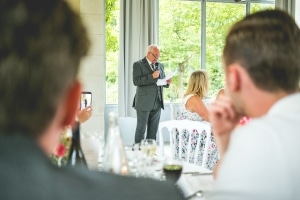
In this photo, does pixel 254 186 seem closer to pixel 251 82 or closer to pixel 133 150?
pixel 251 82

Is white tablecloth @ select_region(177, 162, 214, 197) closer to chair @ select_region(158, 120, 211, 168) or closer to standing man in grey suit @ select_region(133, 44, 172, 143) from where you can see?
chair @ select_region(158, 120, 211, 168)

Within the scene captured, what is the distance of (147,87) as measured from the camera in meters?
5.41

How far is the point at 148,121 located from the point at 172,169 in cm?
413

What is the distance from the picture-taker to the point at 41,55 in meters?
0.46

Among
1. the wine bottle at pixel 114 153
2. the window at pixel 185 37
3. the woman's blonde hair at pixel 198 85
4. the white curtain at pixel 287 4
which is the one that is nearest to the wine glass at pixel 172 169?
the wine bottle at pixel 114 153

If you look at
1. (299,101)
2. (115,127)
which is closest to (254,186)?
(299,101)

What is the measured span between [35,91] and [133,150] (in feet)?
3.81

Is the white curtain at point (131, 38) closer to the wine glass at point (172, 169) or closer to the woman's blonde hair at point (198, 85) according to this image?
the woman's blonde hair at point (198, 85)

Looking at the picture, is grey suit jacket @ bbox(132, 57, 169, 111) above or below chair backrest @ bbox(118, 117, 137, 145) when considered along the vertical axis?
above

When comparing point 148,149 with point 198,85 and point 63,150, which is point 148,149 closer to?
point 63,150

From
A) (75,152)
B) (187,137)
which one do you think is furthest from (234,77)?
(187,137)

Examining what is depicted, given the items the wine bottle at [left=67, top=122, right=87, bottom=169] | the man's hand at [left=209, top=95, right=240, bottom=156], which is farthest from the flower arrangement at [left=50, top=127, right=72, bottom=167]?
the man's hand at [left=209, top=95, right=240, bottom=156]

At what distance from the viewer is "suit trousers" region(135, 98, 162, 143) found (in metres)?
5.48

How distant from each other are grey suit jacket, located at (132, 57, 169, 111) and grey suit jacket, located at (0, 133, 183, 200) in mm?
4881
